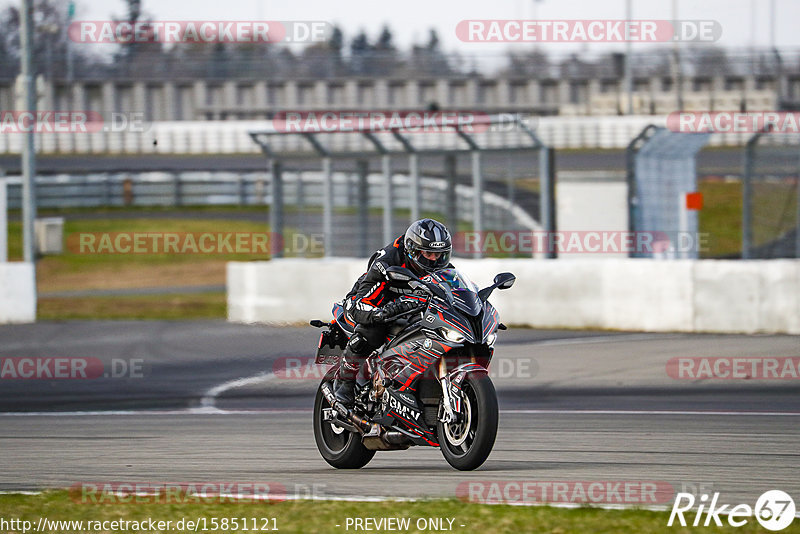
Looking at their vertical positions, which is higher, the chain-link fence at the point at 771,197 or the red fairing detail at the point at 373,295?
→ the chain-link fence at the point at 771,197

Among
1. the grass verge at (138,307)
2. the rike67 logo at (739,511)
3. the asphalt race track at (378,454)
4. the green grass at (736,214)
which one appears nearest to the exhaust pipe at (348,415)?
the asphalt race track at (378,454)

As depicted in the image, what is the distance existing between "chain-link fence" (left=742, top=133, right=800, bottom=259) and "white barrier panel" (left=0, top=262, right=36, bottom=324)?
1105 cm

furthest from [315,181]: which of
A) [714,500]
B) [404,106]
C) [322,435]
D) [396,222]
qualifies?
[404,106]

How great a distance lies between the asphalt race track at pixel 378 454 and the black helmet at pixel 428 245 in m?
1.26

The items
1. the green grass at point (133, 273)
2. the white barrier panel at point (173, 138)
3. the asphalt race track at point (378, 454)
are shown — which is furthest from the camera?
the white barrier panel at point (173, 138)

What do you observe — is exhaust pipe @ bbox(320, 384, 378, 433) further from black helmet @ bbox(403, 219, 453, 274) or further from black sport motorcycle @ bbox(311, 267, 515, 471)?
black helmet @ bbox(403, 219, 453, 274)

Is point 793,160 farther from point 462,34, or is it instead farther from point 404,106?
point 404,106

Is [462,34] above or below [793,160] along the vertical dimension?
above

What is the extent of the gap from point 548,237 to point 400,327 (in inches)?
449

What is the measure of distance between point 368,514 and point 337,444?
79.1 inches

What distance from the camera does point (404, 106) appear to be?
42.8 metres

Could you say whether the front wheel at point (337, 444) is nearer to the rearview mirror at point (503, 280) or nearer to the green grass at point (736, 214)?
the rearview mirror at point (503, 280)

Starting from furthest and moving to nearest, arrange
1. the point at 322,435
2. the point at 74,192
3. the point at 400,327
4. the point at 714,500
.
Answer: the point at 74,192
the point at 322,435
the point at 400,327
the point at 714,500

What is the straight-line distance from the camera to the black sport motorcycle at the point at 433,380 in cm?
737
